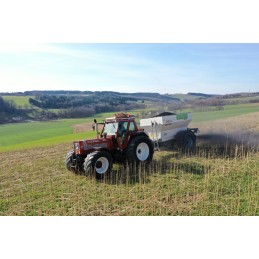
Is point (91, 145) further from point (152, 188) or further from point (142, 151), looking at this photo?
point (152, 188)

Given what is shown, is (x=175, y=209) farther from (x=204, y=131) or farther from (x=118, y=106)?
(x=118, y=106)

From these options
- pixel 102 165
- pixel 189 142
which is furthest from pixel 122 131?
pixel 189 142

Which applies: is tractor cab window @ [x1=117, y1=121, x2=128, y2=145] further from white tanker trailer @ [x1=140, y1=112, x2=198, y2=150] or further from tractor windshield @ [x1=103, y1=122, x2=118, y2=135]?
white tanker trailer @ [x1=140, y1=112, x2=198, y2=150]

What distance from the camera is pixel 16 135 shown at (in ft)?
71.2

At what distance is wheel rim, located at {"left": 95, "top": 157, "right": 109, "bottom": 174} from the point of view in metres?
7.91

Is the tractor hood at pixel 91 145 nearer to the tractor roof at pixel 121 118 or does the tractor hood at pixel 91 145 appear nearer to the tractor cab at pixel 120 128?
the tractor cab at pixel 120 128

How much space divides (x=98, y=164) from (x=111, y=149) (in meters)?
0.86

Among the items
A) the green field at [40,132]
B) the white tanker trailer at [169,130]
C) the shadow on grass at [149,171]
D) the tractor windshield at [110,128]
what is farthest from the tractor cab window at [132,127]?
the green field at [40,132]

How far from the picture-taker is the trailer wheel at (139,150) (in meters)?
8.66

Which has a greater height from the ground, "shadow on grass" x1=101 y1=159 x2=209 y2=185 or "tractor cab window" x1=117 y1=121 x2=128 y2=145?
"tractor cab window" x1=117 y1=121 x2=128 y2=145

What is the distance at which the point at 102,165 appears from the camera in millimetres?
7992

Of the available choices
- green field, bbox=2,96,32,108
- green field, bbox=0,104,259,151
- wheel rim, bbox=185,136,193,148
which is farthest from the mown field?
green field, bbox=2,96,32,108

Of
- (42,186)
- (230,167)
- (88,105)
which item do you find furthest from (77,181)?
(88,105)

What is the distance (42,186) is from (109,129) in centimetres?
271
